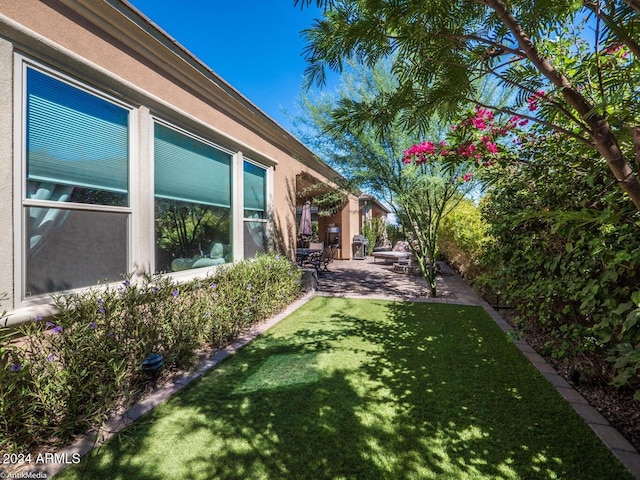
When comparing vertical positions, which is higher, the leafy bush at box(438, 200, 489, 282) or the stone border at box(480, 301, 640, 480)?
the leafy bush at box(438, 200, 489, 282)

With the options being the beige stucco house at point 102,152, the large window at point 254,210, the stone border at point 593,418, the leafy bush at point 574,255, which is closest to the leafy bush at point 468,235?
the leafy bush at point 574,255

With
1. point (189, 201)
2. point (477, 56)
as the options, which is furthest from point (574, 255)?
point (189, 201)

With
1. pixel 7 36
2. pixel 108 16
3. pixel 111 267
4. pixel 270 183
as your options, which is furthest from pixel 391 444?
pixel 270 183

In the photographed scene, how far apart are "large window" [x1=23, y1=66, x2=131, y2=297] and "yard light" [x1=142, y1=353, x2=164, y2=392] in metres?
1.19

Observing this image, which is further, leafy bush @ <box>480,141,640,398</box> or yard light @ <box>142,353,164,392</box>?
yard light @ <box>142,353,164,392</box>

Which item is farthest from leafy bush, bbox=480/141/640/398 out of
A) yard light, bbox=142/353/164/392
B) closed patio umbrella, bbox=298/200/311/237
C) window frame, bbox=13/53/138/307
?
closed patio umbrella, bbox=298/200/311/237

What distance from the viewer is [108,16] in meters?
3.44

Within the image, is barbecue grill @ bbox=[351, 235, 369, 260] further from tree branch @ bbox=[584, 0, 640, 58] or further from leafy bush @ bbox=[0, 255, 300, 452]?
tree branch @ bbox=[584, 0, 640, 58]

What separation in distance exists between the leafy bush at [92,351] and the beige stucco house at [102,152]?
37 cm

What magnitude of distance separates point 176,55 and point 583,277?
5816 millimetres

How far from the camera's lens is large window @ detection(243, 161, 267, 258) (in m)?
6.65

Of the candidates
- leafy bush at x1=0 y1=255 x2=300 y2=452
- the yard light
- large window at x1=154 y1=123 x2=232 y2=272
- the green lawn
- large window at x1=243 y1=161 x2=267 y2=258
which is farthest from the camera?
large window at x1=243 y1=161 x2=267 y2=258

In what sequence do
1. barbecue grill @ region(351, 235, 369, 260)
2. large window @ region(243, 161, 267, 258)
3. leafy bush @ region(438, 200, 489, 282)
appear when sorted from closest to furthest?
large window @ region(243, 161, 267, 258)
leafy bush @ region(438, 200, 489, 282)
barbecue grill @ region(351, 235, 369, 260)

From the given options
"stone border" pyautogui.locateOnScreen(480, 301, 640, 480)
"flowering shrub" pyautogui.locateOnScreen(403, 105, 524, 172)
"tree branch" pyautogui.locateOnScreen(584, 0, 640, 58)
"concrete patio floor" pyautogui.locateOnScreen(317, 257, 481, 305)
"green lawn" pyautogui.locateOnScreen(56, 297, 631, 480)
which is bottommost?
"green lawn" pyautogui.locateOnScreen(56, 297, 631, 480)
